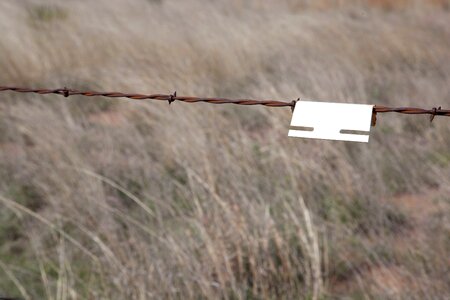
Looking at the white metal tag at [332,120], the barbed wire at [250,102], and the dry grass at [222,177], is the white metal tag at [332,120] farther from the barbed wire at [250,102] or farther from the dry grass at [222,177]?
the dry grass at [222,177]

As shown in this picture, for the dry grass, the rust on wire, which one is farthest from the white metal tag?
the dry grass

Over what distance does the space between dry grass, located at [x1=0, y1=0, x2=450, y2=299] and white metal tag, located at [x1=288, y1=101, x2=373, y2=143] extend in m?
1.11

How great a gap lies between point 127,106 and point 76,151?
3.31 feet

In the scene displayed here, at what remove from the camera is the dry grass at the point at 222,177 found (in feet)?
8.91

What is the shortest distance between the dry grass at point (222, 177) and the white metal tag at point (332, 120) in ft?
3.66

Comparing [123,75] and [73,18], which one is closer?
[123,75]

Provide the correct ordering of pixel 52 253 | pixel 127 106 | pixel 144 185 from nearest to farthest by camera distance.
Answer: pixel 52 253
pixel 144 185
pixel 127 106

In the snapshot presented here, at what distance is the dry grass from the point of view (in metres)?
2.72

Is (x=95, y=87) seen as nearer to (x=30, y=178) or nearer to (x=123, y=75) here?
(x=123, y=75)

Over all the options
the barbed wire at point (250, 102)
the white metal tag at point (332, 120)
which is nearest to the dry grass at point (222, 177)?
the barbed wire at point (250, 102)


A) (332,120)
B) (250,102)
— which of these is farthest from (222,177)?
(332,120)

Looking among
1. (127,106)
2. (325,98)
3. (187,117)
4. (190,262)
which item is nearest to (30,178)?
(187,117)

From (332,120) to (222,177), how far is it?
187cm

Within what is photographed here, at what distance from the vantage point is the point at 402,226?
3.33 m
